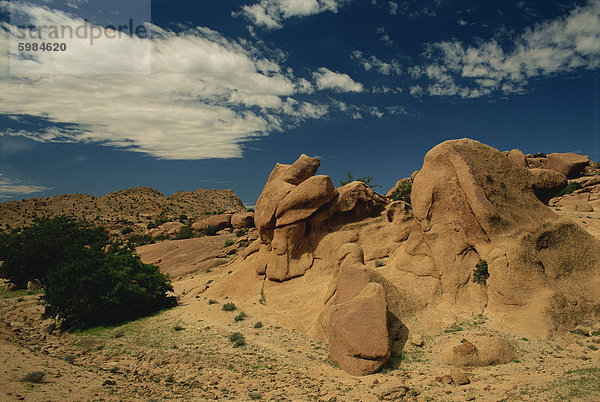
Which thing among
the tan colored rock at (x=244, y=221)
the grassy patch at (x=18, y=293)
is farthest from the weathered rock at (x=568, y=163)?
the grassy patch at (x=18, y=293)

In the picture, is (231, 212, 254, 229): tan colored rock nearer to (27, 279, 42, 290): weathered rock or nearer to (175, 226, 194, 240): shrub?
(175, 226, 194, 240): shrub

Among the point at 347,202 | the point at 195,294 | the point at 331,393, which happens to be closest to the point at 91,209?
the point at 195,294

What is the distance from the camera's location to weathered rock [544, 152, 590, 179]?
35.2 meters

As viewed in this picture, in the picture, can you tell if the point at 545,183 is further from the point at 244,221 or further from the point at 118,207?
the point at 118,207

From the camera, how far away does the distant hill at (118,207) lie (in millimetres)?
67250

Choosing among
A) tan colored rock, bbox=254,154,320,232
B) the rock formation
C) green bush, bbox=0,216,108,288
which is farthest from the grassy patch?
the rock formation

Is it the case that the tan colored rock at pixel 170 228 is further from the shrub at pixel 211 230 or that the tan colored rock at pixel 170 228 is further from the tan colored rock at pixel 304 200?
the tan colored rock at pixel 304 200

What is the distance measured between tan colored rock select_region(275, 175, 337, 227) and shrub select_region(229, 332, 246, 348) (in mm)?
6358

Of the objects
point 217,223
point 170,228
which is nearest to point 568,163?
point 217,223

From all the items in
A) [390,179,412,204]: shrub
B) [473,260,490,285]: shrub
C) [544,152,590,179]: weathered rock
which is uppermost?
[544,152,590,179]: weathered rock

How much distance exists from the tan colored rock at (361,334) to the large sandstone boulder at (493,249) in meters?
2.57

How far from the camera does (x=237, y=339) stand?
1424cm

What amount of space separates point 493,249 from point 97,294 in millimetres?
18049

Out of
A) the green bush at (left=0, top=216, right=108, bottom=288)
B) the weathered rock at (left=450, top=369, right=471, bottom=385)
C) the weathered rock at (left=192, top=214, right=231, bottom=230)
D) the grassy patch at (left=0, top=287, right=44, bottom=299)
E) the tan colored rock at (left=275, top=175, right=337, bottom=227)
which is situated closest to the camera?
the weathered rock at (left=450, top=369, right=471, bottom=385)
